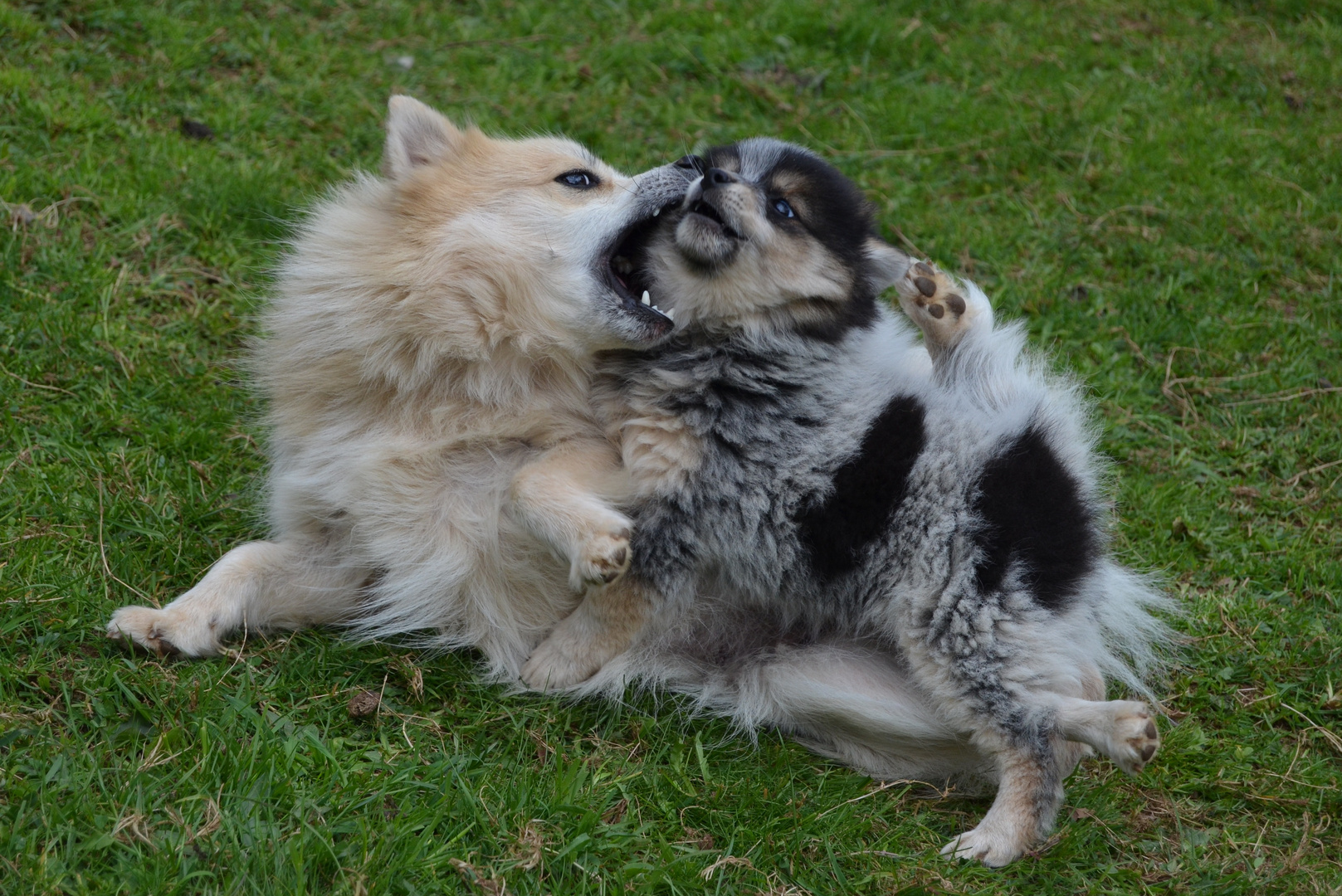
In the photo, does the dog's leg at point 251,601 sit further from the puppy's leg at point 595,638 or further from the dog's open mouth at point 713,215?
the dog's open mouth at point 713,215

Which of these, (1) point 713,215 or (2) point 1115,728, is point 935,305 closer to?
(1) point 713,215

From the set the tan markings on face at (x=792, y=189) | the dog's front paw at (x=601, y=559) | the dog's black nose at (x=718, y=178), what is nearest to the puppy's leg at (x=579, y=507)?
the dog's front paw at (x=601, y=559)

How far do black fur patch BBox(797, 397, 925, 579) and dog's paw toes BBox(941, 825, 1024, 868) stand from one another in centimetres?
78

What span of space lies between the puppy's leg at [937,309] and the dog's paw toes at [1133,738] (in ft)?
4.29

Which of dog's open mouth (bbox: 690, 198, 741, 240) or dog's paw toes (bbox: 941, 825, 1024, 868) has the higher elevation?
dog's open mouth (bbox: 690, 198, 741, 240)

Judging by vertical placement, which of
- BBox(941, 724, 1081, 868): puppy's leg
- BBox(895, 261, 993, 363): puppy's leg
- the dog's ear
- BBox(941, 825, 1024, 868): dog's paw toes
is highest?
BBox(895, 261, 993, 363): puppy's leg

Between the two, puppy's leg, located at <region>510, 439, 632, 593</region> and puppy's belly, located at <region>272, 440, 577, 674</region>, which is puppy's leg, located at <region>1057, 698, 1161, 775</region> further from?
puppy's belly, located at <region>272, 440, 577, 674</region>

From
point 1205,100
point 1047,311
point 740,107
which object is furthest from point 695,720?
point 1205,100

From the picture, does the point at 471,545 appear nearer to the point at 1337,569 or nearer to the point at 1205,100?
the point at 1337,569

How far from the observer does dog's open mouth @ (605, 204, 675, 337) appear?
337cm

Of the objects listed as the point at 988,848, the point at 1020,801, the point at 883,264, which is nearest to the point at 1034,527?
the point at 1020,801

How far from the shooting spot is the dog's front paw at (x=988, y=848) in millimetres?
2750

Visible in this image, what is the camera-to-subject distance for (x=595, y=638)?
315 centimetres

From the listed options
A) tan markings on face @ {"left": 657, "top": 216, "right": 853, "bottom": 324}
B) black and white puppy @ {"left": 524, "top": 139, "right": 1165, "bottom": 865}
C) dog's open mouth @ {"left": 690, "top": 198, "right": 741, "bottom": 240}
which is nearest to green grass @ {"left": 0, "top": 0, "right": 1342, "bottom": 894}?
black and white puppy @ {"left": 524, "top": 139, "right": 1165, "bottom": 865}
